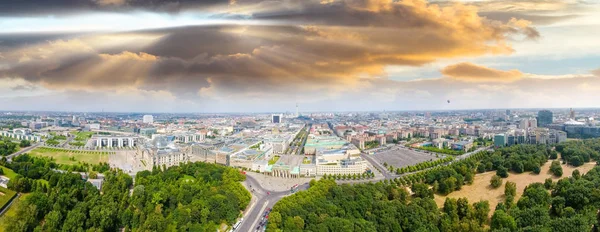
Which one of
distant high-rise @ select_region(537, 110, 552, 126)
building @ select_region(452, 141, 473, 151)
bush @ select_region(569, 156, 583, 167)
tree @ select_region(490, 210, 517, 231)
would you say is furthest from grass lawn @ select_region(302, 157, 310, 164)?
distant high-rise @ select_region(537, 110, 552, 126)

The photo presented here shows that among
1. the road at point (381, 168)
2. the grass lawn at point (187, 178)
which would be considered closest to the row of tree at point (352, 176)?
the road at point (381, 168)

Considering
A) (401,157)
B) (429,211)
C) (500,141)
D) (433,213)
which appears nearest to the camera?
(433,213)

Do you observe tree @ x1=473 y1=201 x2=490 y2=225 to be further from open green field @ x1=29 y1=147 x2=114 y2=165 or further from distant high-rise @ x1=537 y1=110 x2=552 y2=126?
distant high-rise @ x1=537 y1=110 x2=552 y2=126

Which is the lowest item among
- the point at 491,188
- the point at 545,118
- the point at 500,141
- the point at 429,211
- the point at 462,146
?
the point at 491,188

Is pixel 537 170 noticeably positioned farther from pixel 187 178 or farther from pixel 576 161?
pixel 187 178

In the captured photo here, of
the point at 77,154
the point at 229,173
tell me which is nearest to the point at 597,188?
the point at 229,173

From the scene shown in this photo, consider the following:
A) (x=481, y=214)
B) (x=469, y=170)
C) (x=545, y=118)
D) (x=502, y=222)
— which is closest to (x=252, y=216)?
(x=481, y=214)

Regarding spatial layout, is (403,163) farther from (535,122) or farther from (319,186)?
(535,122)
